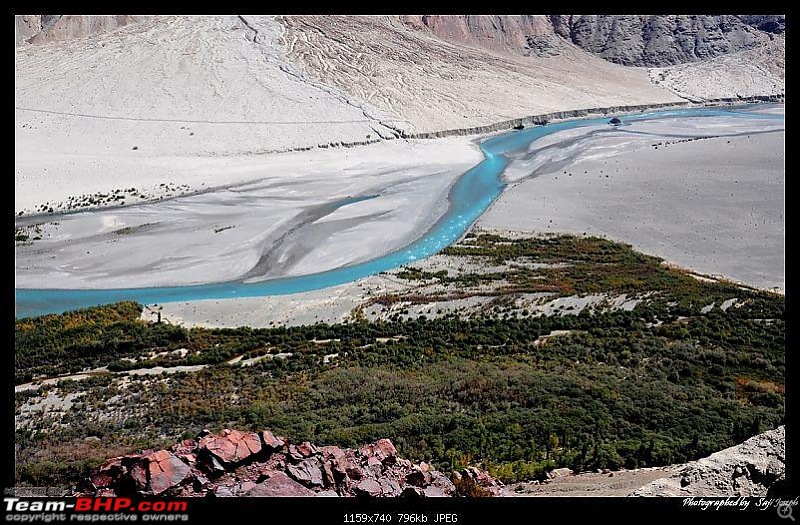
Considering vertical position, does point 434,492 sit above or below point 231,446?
below

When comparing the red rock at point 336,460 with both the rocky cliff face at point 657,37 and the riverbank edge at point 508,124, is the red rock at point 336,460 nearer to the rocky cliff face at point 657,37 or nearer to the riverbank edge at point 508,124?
the riverbank edge at point 508,124

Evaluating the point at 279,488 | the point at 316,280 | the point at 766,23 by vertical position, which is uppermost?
the point at 766,23

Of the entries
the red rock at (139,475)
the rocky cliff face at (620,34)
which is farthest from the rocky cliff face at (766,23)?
the red rock at (139,475)

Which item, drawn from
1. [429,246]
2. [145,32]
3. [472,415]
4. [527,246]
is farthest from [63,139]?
[472,415]

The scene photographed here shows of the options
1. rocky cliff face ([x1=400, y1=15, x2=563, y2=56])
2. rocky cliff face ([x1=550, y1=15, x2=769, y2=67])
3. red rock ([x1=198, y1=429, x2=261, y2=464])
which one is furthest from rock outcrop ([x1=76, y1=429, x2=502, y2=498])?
rocky cliff face ([x1=550, y1=15, x2=769, y2=67])

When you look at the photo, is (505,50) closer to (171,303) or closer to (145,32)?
(145,32)

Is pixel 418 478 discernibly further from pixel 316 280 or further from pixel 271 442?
pixel 316 280

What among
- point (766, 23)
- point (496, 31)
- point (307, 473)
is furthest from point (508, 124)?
point (766, 23)
